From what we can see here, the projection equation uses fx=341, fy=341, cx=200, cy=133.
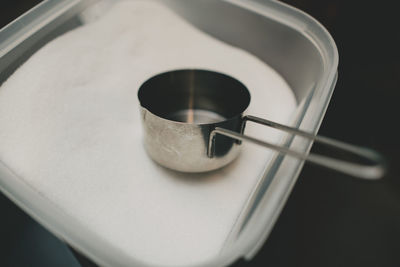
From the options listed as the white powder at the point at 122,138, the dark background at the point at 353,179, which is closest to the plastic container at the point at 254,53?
the white powder at the point at 122,138

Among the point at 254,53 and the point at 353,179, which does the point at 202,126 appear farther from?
the point at 353,179

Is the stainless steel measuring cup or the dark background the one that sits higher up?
the stainless steel measuring cup

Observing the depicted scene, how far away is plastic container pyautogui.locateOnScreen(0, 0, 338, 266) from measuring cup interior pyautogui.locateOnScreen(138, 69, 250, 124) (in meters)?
0.09

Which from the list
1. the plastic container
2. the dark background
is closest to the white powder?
the plastic container

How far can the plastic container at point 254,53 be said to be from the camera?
0.24 m

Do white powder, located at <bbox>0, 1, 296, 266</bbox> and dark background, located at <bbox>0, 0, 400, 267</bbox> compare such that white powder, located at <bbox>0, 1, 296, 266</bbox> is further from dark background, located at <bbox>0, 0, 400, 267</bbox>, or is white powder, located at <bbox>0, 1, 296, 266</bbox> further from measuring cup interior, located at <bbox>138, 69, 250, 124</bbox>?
dark background, located at <bbox>0, 0, 400, 267</bbox>

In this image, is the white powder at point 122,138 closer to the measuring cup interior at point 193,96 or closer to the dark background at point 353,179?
the measuring cup interior at point 193,96

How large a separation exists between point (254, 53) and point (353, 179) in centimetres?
29

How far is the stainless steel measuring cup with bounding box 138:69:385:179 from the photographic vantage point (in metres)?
0.25

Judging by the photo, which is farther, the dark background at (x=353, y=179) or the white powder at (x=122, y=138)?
the dark background at (x=353, y=179)

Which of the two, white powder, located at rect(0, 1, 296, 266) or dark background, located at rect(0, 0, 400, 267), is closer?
white powder, located at rect(0, 1, 296, 266)

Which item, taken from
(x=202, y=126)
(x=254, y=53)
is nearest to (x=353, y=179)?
(x=254, y=53)

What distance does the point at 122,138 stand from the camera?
41cm

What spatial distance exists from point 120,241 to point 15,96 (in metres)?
0.22
